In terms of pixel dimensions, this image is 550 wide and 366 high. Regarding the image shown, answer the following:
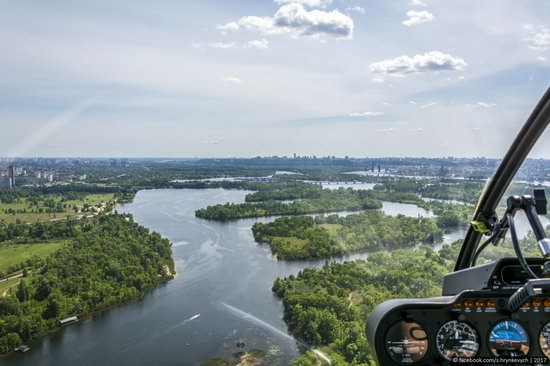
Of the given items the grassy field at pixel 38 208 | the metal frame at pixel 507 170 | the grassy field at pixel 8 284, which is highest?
the metal frame at pixel 507 170

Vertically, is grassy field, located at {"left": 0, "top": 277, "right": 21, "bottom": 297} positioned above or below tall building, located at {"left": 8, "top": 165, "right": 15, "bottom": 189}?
below

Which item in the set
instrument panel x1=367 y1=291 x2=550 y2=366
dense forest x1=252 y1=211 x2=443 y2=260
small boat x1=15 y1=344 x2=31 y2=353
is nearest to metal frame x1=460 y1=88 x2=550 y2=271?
instrument panel x1=367 y1=291 x2=550 y2=366

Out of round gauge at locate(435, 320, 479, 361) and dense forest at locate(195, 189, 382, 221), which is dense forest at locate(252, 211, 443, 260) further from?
round gauge at locate(435, 320, 479, 361)

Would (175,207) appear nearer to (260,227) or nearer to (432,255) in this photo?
(260,227)

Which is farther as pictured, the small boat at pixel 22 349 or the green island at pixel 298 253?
the small boat at pixel 22 349

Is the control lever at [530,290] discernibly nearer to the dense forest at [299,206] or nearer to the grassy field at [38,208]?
the dense forest at [299,206]

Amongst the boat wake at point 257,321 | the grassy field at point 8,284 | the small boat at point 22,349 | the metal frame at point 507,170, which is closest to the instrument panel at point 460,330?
the metal frame at point 507,170

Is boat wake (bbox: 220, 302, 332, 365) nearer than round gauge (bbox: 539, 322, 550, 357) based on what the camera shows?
No
